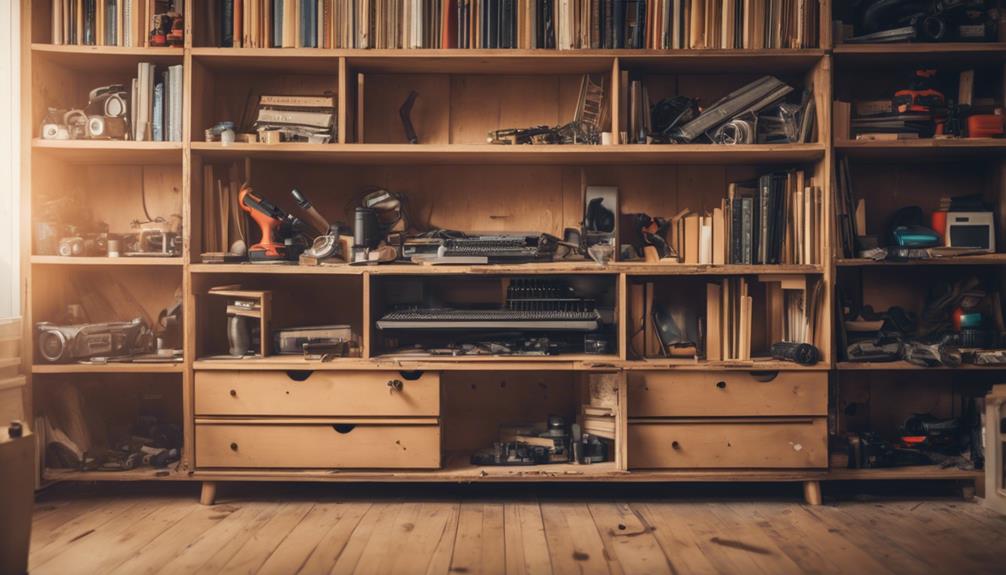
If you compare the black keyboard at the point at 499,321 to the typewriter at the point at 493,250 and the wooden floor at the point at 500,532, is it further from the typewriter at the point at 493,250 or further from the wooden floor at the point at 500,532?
the wooden floor at the point at 500,532

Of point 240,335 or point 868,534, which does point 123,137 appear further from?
point 868,534

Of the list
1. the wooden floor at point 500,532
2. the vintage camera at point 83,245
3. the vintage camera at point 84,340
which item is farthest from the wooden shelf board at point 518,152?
the wooden floor at point 500,532

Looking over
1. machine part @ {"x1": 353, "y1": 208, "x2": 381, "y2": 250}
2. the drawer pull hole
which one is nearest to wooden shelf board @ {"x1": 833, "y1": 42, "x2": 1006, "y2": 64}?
machine part @ {"x1": 353, "y1": 208, "x2": 381, "y2": 250}

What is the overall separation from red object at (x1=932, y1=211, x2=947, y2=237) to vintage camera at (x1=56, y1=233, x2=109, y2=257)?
342 cm

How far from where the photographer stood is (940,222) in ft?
9.99

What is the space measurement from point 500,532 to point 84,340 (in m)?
1.80

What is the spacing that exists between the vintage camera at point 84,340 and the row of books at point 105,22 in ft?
3.69

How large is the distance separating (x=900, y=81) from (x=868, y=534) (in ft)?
6.33

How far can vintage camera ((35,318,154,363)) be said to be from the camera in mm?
2879

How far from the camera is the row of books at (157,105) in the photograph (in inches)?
115

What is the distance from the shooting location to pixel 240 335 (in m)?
2.95

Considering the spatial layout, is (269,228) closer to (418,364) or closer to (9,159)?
(418,364)

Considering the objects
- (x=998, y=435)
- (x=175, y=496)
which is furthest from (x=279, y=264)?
(x=998, y=435)

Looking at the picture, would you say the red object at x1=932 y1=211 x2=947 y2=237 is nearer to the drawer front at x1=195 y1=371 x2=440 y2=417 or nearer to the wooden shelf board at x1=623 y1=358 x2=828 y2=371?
the wooden shelf board at x1=623 y1=358 x2=828 y2=371
